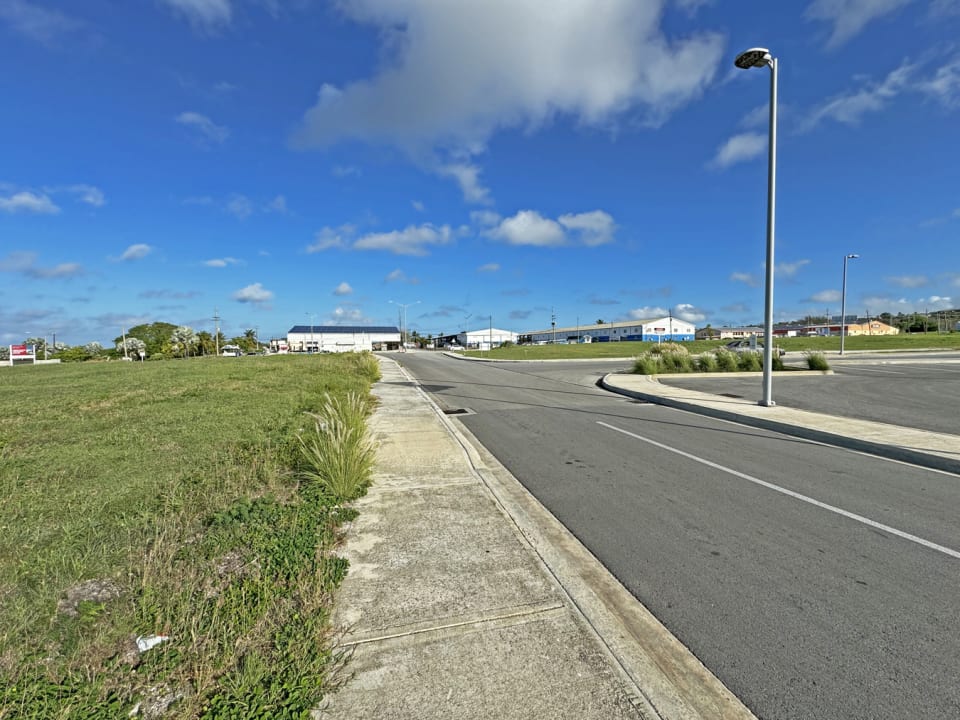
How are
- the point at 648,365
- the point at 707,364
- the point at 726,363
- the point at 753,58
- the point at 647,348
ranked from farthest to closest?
the point at 647,348 → the point at 726,363 → the point at 707,364 → the point at 648,365 → the point at 753,58

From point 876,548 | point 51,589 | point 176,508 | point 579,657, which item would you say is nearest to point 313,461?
point 176,508

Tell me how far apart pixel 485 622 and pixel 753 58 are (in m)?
14.0

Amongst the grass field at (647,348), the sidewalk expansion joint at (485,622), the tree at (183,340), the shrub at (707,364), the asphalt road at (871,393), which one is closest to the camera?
the sidewalk expansion joint at (485,622)

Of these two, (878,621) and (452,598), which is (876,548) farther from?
(452,598)

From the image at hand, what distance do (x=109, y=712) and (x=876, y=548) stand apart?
17.9 ft

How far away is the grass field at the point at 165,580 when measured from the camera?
2287 mm

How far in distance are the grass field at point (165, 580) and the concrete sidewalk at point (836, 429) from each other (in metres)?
8.20

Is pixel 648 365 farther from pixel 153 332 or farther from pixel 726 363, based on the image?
pixel 153 332

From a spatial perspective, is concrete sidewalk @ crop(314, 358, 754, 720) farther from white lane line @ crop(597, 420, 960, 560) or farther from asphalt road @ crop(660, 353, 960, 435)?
asphalt road @ crop(660, 353, 960, 435)

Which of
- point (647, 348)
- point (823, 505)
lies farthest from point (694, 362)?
point (647, 348)

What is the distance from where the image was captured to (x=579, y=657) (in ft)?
8.79

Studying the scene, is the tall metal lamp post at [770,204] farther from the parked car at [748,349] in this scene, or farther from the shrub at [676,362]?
the parked car at [748,349]

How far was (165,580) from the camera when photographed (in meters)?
3.27

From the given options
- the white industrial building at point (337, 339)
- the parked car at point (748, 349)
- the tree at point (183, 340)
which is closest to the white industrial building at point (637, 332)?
the white industrial building at point (337, 339)
